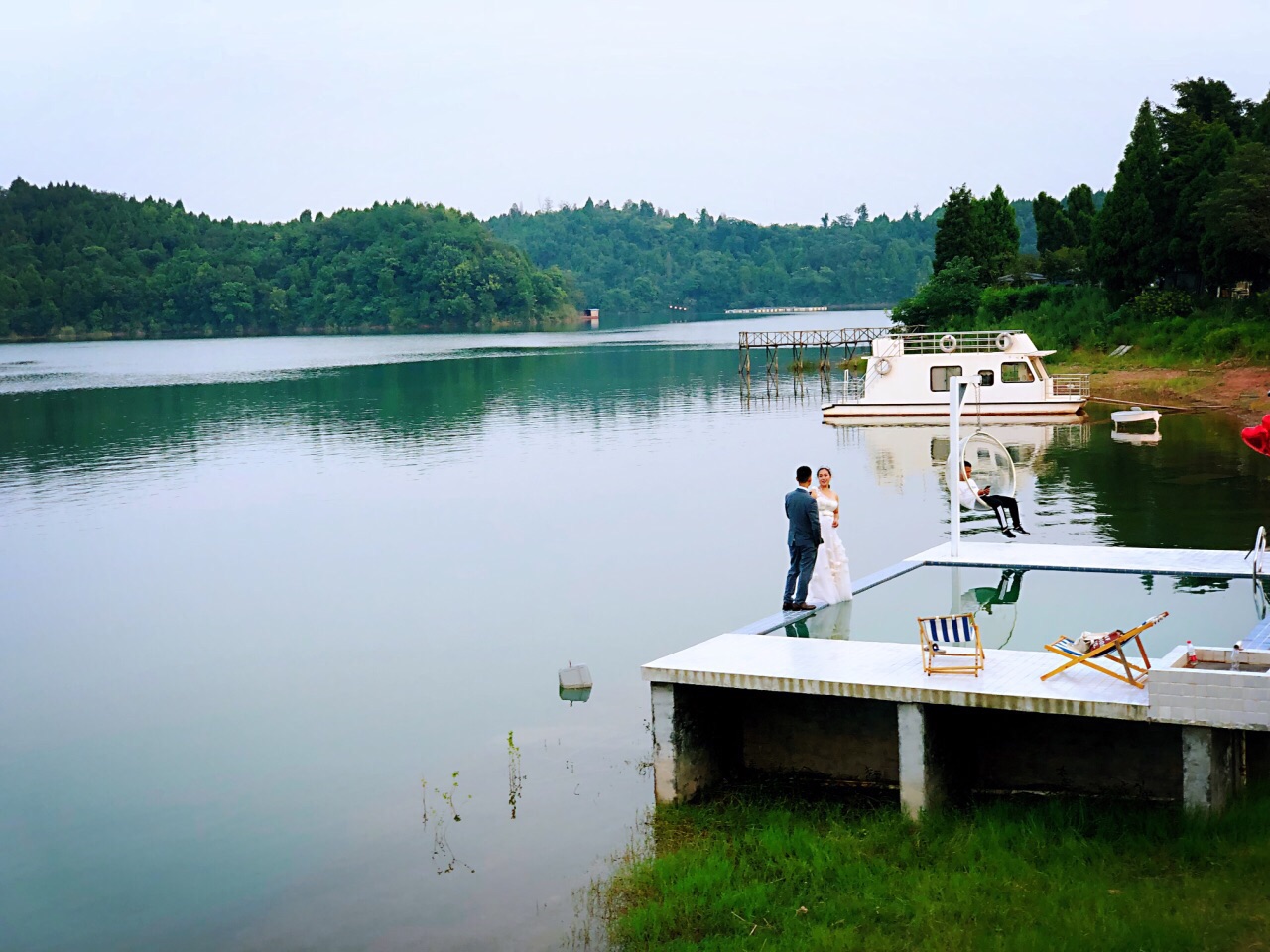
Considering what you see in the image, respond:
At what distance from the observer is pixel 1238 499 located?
98.7ft

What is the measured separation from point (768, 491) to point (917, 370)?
60.5 feet

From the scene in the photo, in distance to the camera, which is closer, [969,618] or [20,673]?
[969,618]

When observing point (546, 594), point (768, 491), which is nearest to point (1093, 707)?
point (546, 594)

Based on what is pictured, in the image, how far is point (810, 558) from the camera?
16.1 metres

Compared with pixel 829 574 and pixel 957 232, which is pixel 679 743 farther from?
pixel 957 232

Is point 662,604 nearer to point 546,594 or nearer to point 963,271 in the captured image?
point 546,594

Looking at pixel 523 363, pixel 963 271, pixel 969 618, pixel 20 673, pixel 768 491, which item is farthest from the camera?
pixel 523 363

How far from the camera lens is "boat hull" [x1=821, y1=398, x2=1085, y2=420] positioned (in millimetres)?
48094

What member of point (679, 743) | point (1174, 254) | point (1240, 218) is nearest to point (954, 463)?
point (679, 743)

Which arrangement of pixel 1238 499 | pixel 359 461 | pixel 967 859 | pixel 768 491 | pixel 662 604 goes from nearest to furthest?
1. pixel 967 859
2. pixel 662 604
3. pixel 1238 499
4. pixel 768 491
5. pixel 359 461

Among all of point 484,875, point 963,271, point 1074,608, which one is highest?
point 963,271

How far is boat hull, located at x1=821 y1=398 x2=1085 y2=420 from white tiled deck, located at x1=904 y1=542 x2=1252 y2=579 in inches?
1198

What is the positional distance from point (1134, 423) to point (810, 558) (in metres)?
32.8

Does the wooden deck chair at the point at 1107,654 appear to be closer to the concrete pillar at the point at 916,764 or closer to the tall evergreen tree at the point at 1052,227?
the concrete pillar at the point at 916,764
